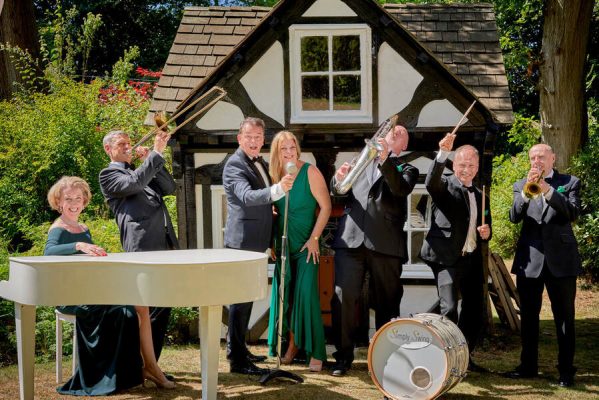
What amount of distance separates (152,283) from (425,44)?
540 cm

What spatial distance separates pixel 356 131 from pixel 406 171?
209 centimetres

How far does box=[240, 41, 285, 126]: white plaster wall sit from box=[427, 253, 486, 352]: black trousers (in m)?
2.83

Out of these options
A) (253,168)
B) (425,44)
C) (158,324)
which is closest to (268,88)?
(425,44)

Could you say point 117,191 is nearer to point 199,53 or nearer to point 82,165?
point 199,53

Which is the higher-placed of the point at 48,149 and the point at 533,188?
the point at 48,149

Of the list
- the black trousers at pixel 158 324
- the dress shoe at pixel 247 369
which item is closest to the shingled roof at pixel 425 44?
the black trousers at pixel 158 324

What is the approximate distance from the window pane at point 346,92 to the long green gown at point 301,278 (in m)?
2.07

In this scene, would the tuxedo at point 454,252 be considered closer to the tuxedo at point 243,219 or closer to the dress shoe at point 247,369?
the tuxedo at point 243,219

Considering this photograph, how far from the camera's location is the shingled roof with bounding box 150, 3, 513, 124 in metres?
8.67

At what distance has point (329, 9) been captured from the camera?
8.45m

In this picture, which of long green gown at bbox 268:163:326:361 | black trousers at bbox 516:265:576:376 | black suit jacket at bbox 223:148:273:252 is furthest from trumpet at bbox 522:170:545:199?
black suit jacket at bbox 223:148:273:252

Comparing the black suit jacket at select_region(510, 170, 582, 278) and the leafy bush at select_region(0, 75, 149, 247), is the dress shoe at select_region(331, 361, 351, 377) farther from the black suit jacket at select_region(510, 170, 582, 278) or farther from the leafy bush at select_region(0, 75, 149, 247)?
the leafy bush at select_region(0, 75, 149, 247)

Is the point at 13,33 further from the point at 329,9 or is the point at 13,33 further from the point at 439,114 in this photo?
the point at 439,114

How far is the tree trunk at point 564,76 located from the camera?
Result: 11.9 metres
